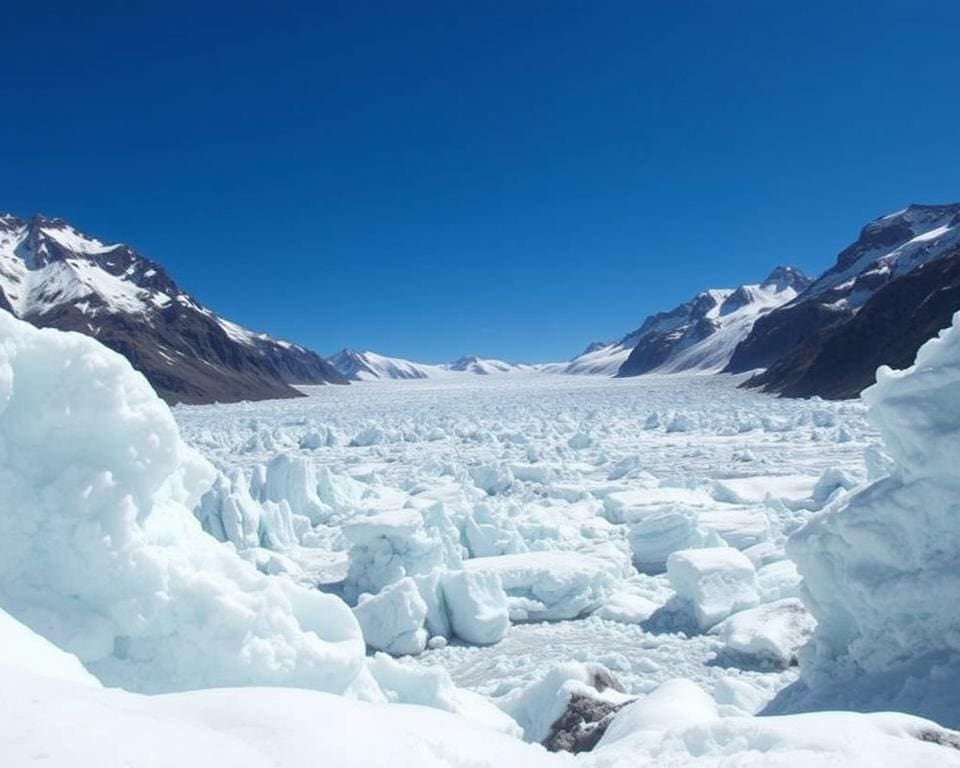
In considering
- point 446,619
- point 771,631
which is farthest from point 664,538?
point 446,619

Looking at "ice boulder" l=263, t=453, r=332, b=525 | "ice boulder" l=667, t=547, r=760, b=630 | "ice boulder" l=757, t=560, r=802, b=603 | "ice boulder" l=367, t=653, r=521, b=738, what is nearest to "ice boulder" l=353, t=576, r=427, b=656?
"ice boulder" l=367, t=653, r=521, b=738

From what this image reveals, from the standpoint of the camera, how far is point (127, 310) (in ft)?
301

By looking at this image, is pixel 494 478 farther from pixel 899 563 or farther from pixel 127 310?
pixel 127 310

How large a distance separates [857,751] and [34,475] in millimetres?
5075

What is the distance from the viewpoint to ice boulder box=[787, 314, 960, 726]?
5191mm

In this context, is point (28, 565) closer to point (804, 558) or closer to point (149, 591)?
point (149, 591)

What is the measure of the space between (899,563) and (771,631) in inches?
84.8

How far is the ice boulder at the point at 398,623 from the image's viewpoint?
26.5 ft

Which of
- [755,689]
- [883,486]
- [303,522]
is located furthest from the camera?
[303,522]

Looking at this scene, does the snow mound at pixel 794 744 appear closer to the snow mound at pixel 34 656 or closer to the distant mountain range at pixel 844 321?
the snow mound at pixel 34 656

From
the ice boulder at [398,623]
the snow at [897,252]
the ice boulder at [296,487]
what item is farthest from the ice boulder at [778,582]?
the snow at [897,252]

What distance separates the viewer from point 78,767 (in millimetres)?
2211

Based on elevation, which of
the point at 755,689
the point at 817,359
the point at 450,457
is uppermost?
the point at 817,359

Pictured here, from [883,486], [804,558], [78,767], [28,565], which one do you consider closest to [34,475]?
[28,565]
